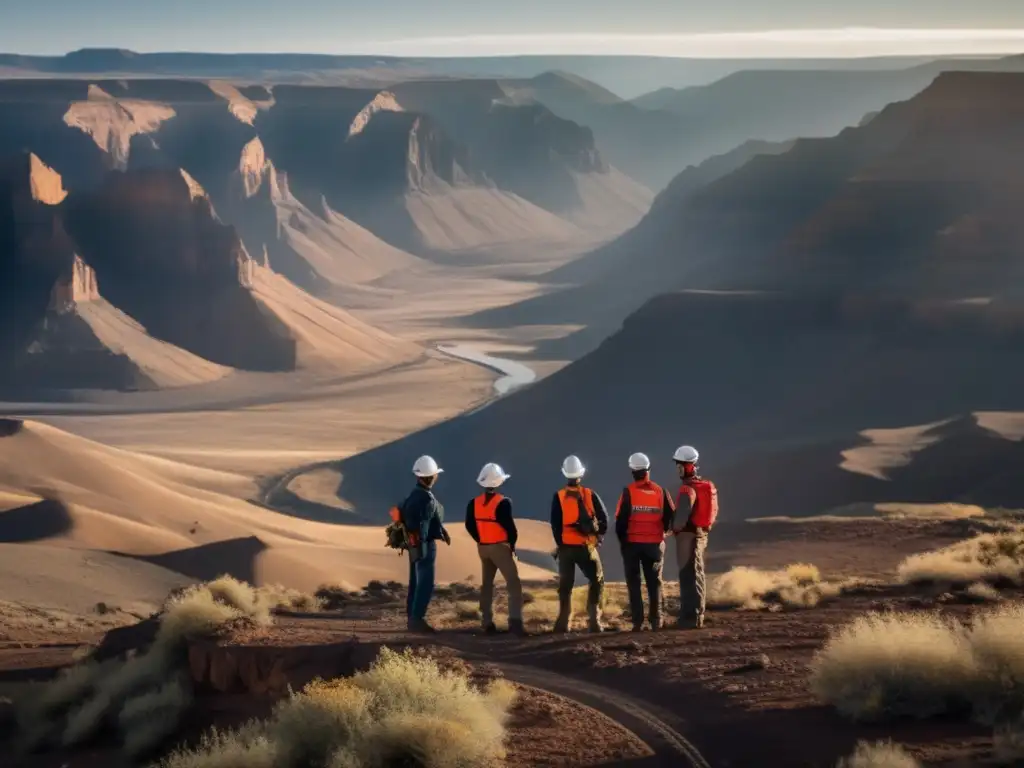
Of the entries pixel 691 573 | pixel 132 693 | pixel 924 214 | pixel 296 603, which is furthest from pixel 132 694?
pixel 924 214

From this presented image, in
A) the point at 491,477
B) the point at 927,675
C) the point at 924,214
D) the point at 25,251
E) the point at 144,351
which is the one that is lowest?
the point at 927,675

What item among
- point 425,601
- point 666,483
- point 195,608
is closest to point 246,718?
point 195,608

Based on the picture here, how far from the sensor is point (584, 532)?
1537cm

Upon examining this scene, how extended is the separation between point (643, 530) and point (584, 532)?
2.32 feet

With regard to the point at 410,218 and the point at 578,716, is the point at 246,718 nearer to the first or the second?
the point at 578,716

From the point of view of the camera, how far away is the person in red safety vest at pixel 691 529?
51.2 feet

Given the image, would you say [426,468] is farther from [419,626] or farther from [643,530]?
[643,530]

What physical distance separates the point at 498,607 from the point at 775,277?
57.6 meters

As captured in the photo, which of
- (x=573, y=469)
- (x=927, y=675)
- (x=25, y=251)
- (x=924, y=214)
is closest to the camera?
(x=927, y=675)

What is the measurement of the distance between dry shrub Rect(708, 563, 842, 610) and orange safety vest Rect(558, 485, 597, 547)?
3.36 meters

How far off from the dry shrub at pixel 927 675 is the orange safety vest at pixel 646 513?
462 centimetres

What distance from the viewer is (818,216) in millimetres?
79250

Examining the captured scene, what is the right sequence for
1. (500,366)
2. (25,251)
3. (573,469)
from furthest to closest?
(500,366) < (25,251) < (573,469)

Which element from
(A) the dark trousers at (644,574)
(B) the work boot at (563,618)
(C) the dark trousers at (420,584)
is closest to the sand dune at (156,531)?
(C) the dark trousers at (420,584)
